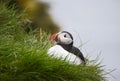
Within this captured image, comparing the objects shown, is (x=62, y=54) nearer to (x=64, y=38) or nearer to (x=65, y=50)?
(x=65, y=50)

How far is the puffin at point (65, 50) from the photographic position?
4.24 m

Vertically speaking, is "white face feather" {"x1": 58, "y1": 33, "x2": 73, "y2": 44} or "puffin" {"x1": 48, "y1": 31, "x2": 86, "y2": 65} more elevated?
"white face feather" {"x1": 58, "y1": 33, "x2": 73, "y2": 44}

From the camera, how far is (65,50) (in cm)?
432

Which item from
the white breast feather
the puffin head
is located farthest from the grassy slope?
the puffin head

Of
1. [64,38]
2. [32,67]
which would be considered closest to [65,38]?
[64,38]

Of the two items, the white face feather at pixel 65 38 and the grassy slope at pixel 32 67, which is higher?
the white face feather at pixel 65 38

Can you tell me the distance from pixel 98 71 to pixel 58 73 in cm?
72

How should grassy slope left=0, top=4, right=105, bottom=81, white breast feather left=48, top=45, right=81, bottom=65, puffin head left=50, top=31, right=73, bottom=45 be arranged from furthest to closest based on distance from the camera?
puffin head left=50, top=31, right=73, bottom=45
white breast feather left=48, top=45, right=81, bottom=65
grassy slope left=0, top=4, right=105, bottom=81

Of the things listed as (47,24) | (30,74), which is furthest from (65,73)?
(47,24)

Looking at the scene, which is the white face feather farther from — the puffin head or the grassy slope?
the grassy slope

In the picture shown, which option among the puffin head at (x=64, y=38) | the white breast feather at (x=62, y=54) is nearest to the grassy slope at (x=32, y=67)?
the white breast feather at (x=62, y=54)

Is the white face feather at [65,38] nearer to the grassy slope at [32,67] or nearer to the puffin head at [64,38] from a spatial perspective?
the puffin head at [64,38]

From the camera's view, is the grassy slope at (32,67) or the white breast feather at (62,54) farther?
the white breast feather at (62,54)

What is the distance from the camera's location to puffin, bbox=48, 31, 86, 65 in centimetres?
424
